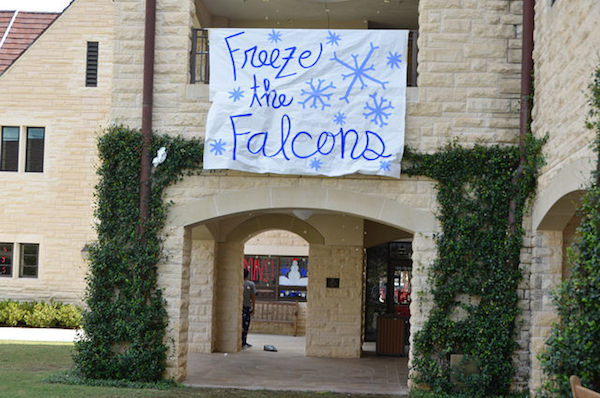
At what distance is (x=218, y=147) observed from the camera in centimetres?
1091

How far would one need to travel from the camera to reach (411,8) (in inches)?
532

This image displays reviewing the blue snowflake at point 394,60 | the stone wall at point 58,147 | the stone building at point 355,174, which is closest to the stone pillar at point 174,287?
the stone building at point 355,174

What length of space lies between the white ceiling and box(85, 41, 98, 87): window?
7.29m

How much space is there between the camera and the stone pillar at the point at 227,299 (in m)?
15.9

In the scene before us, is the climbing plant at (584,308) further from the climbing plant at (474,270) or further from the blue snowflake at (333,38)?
the blue snowflake at (333,38)

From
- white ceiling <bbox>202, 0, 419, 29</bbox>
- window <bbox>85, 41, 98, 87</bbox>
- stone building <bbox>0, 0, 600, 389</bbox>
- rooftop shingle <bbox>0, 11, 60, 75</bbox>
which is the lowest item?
stone building <bbox>0, 0, 600, 389</bbox>

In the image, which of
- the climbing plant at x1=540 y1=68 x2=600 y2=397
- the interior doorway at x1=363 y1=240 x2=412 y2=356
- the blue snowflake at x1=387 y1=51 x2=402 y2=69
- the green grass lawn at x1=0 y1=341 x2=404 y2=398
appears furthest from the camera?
the interior doorway at x1=363 y1=240 x2=412 y2=356

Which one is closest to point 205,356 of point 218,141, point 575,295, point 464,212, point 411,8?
point 218,141

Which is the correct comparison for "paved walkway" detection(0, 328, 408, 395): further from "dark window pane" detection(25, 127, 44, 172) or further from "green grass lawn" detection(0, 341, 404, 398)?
"dark window pane" detection(25, 127, 44, 172)

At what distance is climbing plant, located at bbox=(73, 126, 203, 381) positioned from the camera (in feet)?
35.7

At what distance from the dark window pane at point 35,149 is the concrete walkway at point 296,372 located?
834 centimetres

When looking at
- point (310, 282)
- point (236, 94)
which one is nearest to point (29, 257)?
point (310, 282)

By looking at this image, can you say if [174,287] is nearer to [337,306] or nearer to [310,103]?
[310,103]

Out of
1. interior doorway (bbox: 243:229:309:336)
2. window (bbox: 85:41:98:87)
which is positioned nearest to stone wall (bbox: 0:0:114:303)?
window (bbox: 85:41:98:87)
